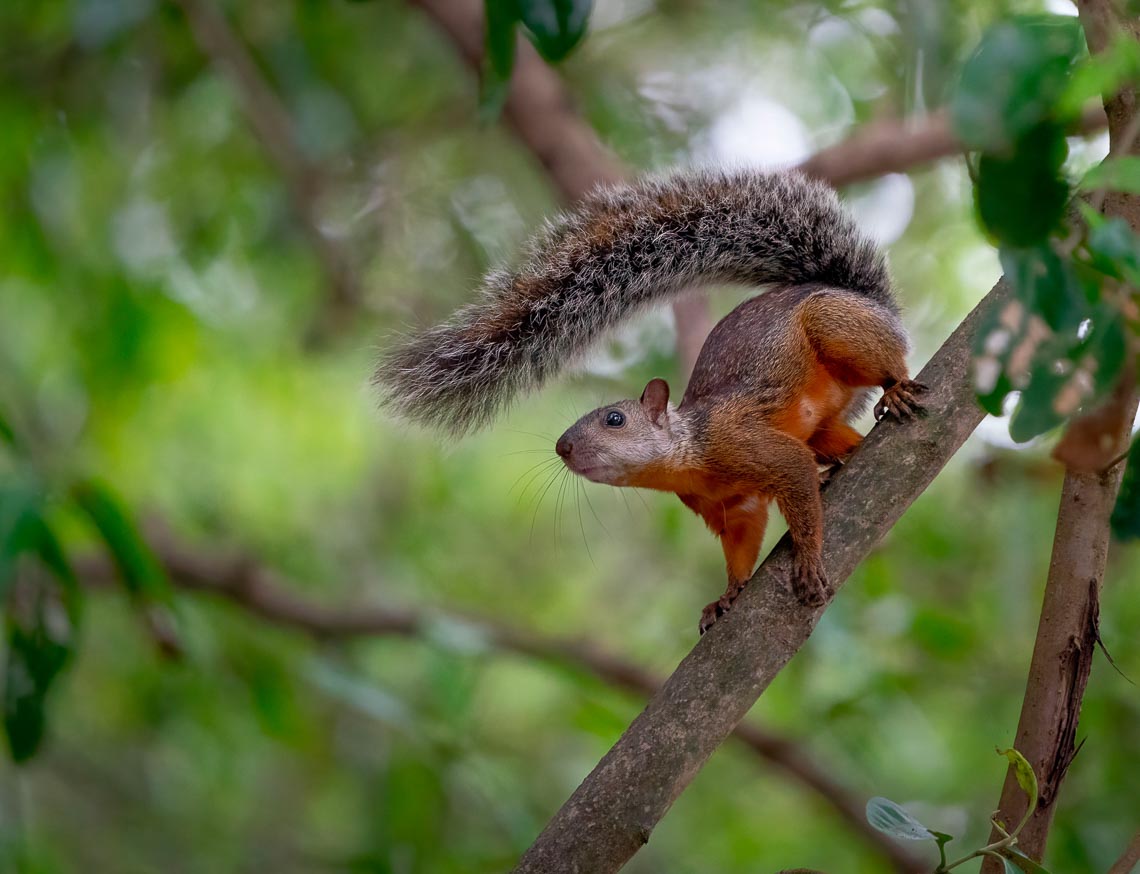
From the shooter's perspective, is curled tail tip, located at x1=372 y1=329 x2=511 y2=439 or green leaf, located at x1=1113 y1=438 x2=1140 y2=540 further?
curled tail tip, located at x1=372 y1=329 x2=511 y2=439

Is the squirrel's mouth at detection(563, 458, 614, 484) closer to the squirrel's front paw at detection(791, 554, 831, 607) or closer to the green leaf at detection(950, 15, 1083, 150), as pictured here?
the squirrel's front paw at detection(791, 554, 831, 607)

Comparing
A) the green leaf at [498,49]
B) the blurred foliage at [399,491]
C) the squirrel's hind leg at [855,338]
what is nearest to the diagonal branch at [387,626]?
the blurred foliage at [399,491]

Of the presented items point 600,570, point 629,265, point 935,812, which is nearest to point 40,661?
point 629,265

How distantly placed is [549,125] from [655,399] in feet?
5.26

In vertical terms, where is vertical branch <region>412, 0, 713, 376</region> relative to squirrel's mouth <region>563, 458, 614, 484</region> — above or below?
above

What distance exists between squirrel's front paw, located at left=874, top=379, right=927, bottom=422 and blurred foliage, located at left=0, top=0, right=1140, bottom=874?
3.91 feet

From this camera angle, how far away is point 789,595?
165 centimetres

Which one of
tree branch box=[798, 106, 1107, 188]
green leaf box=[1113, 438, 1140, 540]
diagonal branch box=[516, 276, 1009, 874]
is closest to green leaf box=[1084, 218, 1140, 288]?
diagonal branch box=[516, 276, 1009, 874]

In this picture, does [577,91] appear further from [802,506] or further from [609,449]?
[802,506]

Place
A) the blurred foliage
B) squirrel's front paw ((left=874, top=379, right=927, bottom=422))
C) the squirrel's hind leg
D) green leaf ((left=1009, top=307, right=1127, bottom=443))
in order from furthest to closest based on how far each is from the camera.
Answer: the blurred foliage → the squirrel's hind leg → squirrel's front paw ((left=874, top=379, right=927, bottom=422)) → green leaf ((left=1009, top=307, right=1127, bottom=443))

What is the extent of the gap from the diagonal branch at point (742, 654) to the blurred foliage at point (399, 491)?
4.72 ft

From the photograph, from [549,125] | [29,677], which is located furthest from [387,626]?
[29,677]

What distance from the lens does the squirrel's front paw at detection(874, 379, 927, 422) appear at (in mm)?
1749

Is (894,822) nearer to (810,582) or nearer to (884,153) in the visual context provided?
(810,582)
